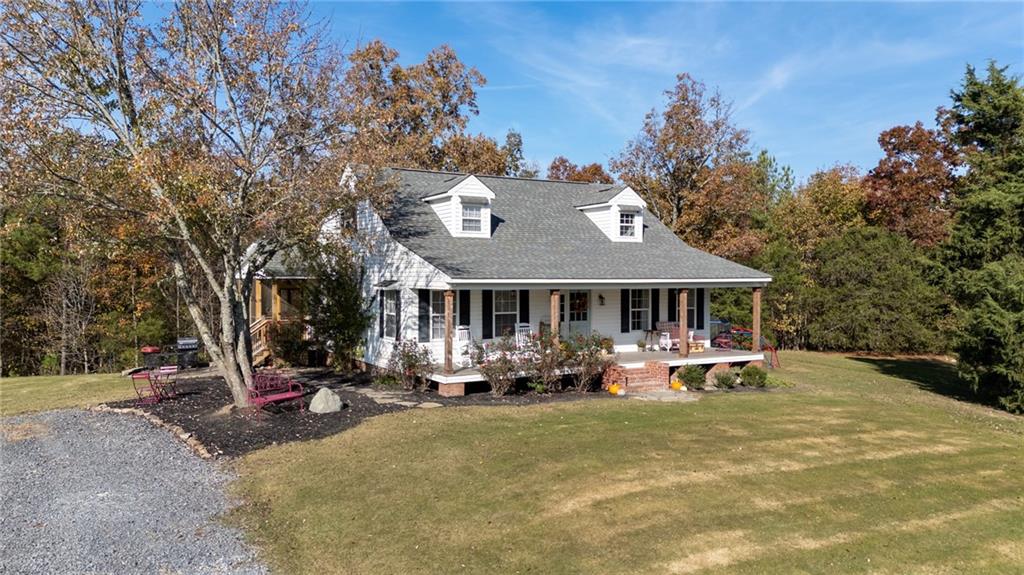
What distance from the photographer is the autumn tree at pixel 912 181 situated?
35188 millimetres

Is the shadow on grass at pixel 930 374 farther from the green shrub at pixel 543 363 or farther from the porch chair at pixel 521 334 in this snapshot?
the porch chair at pixel 521 334

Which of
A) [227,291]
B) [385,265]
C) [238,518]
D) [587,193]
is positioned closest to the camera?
[238,518]

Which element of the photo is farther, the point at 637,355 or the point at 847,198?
the point at 847,198

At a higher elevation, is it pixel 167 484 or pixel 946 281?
pixel 946 281

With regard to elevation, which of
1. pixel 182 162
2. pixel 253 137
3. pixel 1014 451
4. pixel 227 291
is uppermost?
pixel 253 137

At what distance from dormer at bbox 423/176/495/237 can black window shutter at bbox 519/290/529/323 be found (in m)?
2.22

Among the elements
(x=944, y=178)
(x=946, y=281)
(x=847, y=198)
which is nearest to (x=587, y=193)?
(x=946, y=281)

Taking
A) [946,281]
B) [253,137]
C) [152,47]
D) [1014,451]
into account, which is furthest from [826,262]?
[152,47]

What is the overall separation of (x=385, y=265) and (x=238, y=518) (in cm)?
1135

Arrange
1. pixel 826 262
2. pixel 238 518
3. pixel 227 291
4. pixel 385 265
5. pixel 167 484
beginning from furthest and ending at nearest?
pixel 826 262 → pixel 385 265 → pixel 227 291 → pixel 167 484 → pixel 238 518

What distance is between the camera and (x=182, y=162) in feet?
39.0

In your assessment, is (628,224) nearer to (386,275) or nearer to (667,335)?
(667,335)

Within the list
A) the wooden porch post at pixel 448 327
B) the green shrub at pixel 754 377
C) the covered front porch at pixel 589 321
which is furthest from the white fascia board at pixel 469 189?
the green shrub at pixel 754 377

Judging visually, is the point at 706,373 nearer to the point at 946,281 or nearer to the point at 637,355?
the point at 637,355
